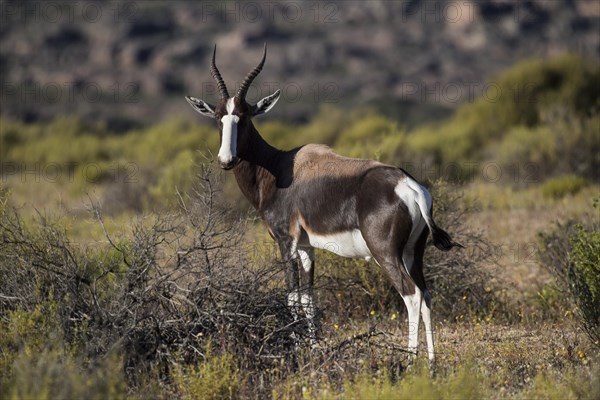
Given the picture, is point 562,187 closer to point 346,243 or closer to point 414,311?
point 346,243

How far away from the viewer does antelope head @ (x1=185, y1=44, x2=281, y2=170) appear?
7.86 m

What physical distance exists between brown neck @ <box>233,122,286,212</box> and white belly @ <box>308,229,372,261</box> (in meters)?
0.95

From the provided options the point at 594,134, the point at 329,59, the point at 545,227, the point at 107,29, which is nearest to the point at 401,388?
the point at 545,227

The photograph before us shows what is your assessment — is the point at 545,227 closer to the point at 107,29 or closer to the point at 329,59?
the point at 329,59

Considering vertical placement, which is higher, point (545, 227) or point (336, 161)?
point (336, 161)

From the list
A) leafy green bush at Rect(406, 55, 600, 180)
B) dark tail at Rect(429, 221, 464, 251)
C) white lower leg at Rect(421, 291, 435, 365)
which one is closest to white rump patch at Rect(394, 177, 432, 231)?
dark tail at Rect(429, 221, 464, 251)

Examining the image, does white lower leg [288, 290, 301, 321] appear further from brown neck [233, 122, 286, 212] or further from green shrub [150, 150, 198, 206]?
green shrub [150, 150, 198, 206]

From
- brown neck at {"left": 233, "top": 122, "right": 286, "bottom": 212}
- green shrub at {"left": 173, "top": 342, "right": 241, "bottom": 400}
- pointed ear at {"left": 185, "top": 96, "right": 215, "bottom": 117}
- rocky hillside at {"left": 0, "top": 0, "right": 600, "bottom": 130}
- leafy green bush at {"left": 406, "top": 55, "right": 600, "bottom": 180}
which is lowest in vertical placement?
green shrub at {"left": 173, "top": 342, "right": 241, "bottom": 400}

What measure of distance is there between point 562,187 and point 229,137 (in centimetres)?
1138

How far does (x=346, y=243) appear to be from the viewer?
7.45 meters

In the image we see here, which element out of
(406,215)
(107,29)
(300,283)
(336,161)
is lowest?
(300,283)

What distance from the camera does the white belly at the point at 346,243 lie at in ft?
24.0

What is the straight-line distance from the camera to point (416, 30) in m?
70.6

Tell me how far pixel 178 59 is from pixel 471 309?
61.9 m
